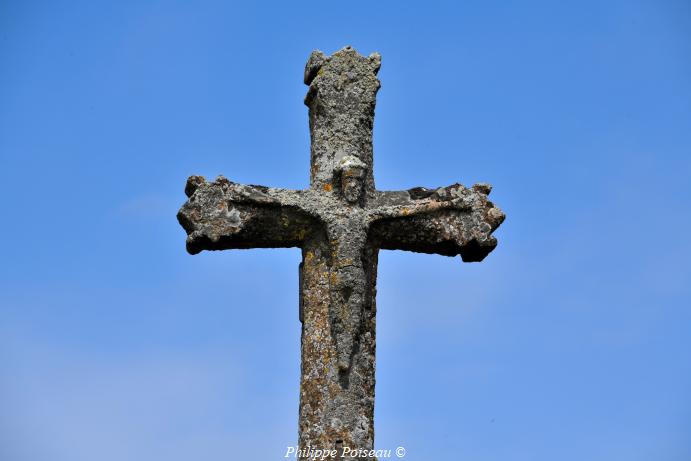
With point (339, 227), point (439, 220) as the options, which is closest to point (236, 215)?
point (339, 227)

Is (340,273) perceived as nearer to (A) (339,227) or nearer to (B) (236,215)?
(A) (339,227)

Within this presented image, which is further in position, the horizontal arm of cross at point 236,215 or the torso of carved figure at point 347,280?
the horizontal arm of cross at point 236,215

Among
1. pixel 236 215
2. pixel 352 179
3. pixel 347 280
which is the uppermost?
pixel 352 179

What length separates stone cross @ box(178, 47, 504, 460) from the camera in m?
10.7

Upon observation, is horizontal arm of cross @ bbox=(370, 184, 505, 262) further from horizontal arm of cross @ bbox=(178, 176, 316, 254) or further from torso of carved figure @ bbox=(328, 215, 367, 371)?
horizontal arm of cross @ bbox=(178, 176, 316, 254)

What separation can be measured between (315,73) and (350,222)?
1.47 metres

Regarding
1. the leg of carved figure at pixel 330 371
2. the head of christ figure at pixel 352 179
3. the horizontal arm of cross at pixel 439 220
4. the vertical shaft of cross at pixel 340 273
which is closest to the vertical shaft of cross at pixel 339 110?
the vertical shaft of cross at pixel 340 273

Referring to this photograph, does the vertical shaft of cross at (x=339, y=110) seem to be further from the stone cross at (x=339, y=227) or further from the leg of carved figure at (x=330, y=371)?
the leg of carved figure at (x=330, y=371)

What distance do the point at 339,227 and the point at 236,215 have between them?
2.91 feet

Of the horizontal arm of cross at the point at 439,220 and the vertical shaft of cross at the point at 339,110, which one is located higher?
the vertical shaft of cross at the point at 339,110

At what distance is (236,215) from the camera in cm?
1133

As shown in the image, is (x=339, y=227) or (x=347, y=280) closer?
(x=347, y=280)

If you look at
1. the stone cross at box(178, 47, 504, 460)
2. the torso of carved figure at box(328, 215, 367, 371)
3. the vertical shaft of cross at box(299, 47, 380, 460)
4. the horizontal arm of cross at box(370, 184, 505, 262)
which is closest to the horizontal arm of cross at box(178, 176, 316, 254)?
the stone cross at box(178, 47, 504, 460)

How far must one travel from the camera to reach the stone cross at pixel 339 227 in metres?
10.7
